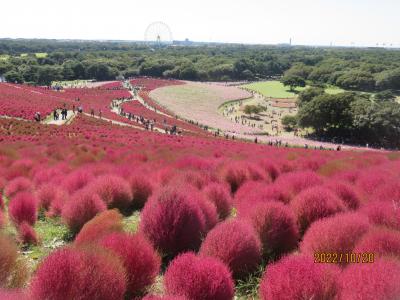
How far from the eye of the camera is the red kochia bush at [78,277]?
12.0 feet

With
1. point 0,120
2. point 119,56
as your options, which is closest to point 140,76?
point 119,56

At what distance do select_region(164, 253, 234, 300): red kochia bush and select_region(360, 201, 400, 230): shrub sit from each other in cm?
301

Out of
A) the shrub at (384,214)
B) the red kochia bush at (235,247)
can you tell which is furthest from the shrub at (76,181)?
the shrub at (384,214)

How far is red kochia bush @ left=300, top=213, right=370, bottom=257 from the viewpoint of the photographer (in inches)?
206

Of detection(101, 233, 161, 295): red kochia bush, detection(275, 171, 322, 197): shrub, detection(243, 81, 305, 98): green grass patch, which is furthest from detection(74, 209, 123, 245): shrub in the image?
detection(243, 81, 305, 98): green grass patch

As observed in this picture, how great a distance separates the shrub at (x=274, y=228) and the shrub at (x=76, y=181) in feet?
16.2

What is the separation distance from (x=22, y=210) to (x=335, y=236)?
227 inches

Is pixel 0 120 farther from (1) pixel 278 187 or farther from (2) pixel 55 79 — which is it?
(2) pixel 55 79

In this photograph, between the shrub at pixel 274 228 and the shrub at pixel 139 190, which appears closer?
the shrub at pixel 274 228

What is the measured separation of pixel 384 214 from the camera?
6.28 meters

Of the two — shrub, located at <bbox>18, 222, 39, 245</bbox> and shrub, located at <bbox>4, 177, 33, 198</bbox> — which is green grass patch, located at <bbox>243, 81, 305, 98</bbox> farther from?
shrub, located at <bbox>18, 222, 39, 245</bbox>

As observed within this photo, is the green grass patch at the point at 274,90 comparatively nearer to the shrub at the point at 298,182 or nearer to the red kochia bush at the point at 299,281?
the shrub at the point at 298,182

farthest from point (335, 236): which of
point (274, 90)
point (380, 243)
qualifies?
point (274, 90)

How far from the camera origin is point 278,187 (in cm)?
800
